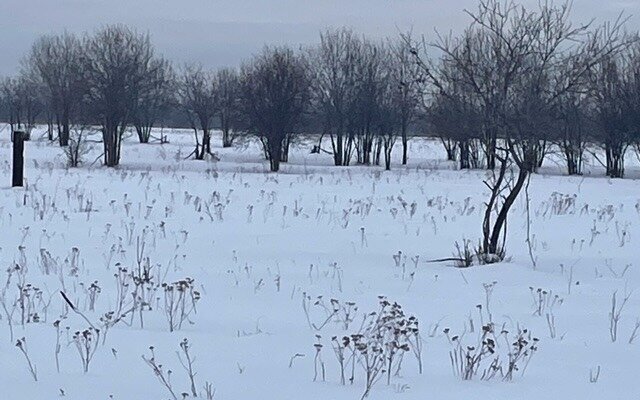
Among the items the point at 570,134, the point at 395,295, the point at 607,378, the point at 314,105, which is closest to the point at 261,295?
the point at 395,295

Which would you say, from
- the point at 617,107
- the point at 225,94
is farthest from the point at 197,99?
the point at 617,107

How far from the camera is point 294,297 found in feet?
23.5

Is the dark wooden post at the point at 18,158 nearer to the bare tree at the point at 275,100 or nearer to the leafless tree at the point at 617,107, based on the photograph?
the bare tree at the point at 275,100

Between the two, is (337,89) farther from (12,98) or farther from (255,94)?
(12,98)

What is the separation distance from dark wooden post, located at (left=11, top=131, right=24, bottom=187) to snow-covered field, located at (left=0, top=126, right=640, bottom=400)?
3.41 m

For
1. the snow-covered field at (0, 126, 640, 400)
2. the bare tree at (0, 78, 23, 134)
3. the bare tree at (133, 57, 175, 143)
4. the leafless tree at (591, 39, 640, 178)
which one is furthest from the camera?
the bare tree at (0, 78, 23, 134)

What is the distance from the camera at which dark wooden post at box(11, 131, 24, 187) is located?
17.9 metres

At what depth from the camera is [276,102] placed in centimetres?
4203

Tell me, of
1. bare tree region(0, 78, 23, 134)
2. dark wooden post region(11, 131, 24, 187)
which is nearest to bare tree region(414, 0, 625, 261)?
dark wooden post region(11, 131, 24, 187)

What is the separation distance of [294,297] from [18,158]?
12.4 meters

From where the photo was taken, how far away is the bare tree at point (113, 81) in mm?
41344

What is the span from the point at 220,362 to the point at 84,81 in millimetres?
39646

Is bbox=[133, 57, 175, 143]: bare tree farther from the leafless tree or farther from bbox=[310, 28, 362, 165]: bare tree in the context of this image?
the leafless tree

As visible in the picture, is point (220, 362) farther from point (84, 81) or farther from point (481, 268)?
point (84, 81)
